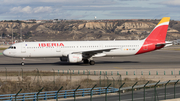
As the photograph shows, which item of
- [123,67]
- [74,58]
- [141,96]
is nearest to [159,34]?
[123,67]

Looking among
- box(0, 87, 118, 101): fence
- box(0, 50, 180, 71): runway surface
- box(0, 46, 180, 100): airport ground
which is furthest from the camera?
box(0, 50, 180, 71): runway surface

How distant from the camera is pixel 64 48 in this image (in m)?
44.4

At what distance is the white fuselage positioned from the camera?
43.7 meters

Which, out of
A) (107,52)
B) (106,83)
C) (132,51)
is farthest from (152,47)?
(106,83)

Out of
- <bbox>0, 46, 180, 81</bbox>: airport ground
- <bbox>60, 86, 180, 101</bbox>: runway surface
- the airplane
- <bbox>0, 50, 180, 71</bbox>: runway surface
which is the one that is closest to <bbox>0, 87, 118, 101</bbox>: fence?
<bbox>60, 86, 180, 101</bbox>: runway surface

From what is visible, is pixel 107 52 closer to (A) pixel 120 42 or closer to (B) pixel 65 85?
(A) pixel 120 42

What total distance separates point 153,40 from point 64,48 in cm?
1649

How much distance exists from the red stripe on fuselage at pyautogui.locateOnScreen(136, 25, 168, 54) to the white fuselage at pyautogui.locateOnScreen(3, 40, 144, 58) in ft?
2.69

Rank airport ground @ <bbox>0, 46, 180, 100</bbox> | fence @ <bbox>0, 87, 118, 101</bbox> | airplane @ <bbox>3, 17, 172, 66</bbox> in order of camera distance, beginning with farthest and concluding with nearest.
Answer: airplane @ <bbox>3, 17, 172, 66</bbox>
airport ground @ <bbox>0, 46, 180, 100</bbox>
fence @ <bbox>0, 87, 118, 101</bbox>

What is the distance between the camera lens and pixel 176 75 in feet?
107

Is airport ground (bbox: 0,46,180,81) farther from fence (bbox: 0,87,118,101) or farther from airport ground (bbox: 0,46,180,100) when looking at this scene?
fence (bbox: 0,87,118,101)

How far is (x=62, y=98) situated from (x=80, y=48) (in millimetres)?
24107

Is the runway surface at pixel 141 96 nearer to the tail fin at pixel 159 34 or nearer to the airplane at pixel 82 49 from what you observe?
the airplane at pixel 82 49

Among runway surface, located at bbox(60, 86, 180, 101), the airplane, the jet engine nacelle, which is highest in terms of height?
the airplane
